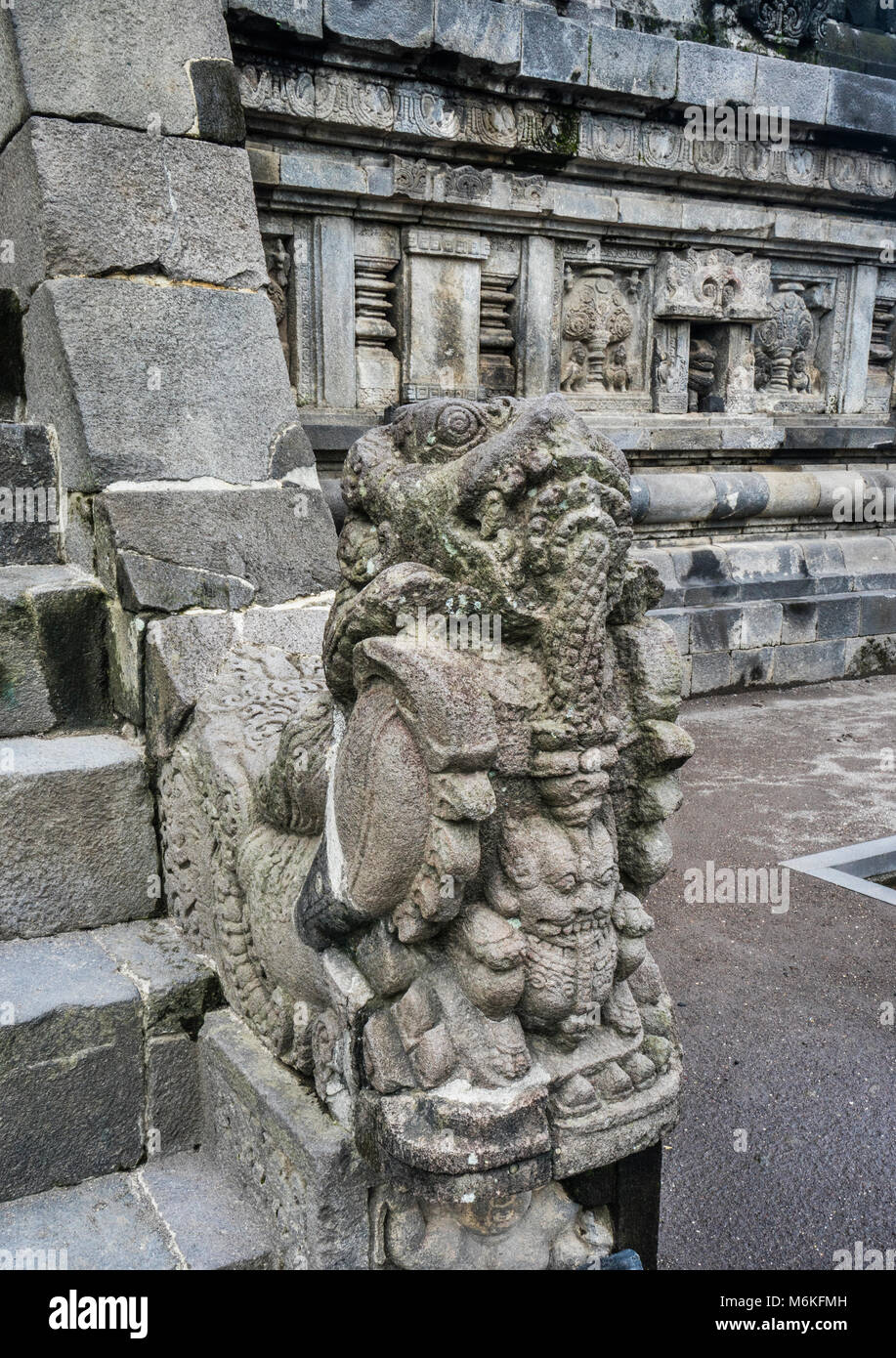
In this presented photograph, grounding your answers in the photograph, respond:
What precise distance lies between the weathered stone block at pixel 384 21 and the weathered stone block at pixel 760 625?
3.87 meters

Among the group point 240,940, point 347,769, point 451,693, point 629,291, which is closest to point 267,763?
point 240,940

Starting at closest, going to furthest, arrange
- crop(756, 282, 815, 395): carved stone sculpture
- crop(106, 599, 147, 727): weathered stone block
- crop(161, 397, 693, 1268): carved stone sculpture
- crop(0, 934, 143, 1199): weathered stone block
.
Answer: crop(161, 397, 693, 1268): carved stone sculpture, crop(0, 934, 143, 1199): weathered stone block, crop(106, 599, 147, 727): weathered stone block, crop(756, 282, 815, 395): carved stone sculpture

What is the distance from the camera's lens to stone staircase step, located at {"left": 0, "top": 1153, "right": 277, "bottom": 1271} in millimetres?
1867

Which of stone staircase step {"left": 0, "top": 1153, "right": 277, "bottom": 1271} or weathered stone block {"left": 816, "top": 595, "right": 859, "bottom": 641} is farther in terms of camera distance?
weathered stone block {"left": 816, "top": 595, "right": 859, "bottom": 641}

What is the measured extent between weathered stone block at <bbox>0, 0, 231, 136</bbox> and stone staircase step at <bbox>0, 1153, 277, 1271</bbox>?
2.66m

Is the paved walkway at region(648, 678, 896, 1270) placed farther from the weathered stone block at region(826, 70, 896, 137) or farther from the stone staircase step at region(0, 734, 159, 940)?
the weathered stone block at region(826, 70, 896, 137)

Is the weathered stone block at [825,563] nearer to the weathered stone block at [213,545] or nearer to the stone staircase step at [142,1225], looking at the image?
the weathered stone block at [213,545]

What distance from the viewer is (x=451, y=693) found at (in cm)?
148

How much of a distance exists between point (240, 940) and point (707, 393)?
249 inches

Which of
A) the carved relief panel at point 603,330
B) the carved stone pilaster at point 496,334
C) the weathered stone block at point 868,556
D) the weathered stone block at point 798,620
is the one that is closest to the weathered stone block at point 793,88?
the carved relief panel at point 603,330

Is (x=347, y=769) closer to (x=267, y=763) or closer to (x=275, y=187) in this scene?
(x=267, y=763)

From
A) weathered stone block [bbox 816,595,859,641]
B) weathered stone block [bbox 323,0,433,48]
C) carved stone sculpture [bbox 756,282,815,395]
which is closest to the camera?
weathered stone block [bbox 323,0,433,48]

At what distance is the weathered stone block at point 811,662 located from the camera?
7.24 meters

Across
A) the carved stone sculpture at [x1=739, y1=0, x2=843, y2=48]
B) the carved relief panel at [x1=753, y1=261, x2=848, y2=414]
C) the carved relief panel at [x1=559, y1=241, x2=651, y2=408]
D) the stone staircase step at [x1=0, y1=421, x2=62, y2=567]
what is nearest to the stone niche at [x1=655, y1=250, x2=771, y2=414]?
the carved relief panel at [x1=559, y1=241, x2=651, y2=408]
